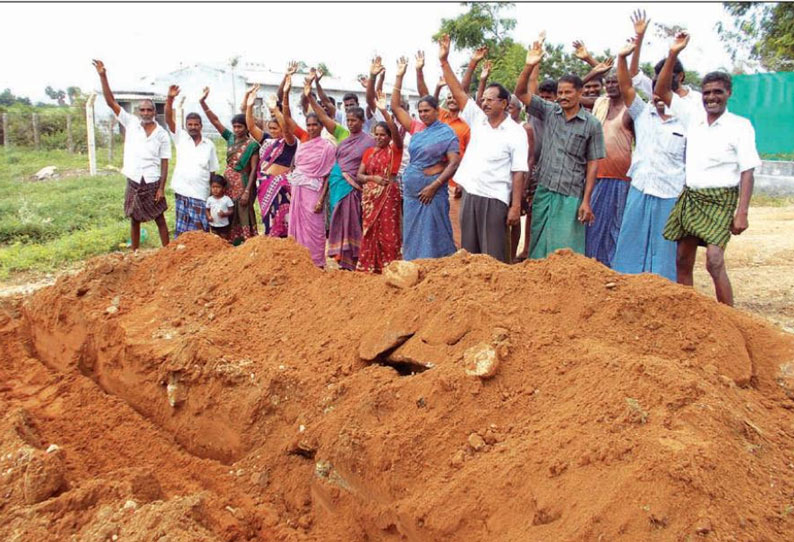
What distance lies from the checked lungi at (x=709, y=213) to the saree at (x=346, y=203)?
292 cm

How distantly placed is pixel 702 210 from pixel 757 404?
215cm

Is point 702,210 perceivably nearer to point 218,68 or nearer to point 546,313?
point 546,313

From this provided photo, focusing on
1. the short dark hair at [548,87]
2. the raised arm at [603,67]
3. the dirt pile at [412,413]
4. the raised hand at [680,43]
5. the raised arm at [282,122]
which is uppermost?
the raised hand at [680,43]

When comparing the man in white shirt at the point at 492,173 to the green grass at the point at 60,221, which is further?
the green grass at the point at 60,221

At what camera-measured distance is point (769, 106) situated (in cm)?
1489

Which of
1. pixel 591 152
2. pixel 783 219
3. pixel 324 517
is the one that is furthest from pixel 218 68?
pixel 324 517

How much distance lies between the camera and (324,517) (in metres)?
2.76

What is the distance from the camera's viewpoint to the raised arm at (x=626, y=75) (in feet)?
15.8

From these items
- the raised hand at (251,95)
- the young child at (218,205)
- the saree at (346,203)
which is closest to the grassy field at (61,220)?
the young child at (218,205)

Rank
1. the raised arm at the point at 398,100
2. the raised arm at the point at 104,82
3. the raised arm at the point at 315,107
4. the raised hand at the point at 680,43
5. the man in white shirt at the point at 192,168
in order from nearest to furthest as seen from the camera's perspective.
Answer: the raised hand at the point at 680,43 → the raised arm at the point at 398,100 → the raised arm at the point at 315,107 → the raised arm at the point at 104,82 → the man in white shirt at the point at 192,168

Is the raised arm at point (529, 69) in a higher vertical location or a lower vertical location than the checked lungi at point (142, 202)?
higher

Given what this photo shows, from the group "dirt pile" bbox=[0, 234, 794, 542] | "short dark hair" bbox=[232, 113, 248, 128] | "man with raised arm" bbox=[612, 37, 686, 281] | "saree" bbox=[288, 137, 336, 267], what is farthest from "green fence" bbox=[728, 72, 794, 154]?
"dirt pile" bbox=[0, 234, 794, 542]

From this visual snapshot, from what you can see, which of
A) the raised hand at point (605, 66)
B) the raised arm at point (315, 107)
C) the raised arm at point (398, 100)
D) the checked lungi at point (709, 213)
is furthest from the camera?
the raised arm at point (315, 107)

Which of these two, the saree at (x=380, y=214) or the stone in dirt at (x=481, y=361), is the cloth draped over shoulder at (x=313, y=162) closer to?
the saree at (x=380, y=214)
